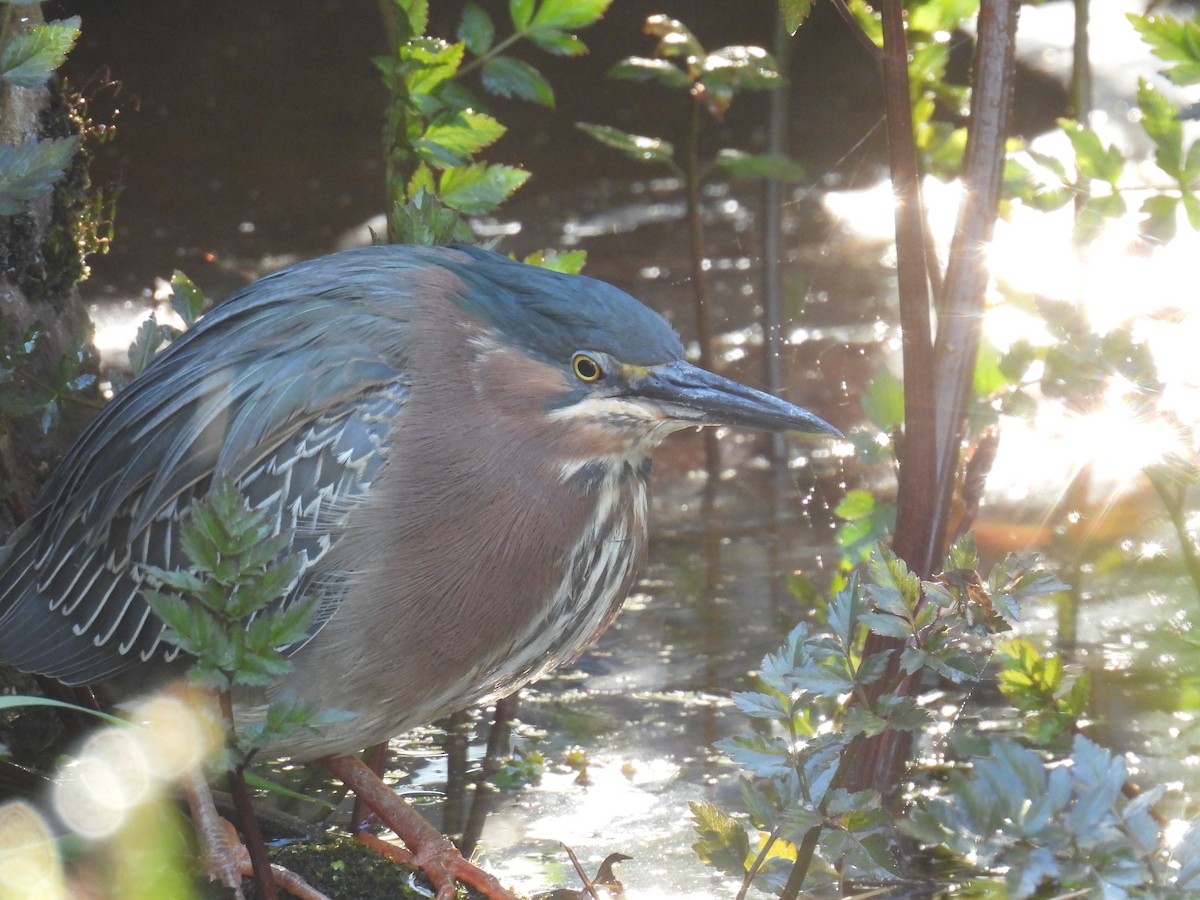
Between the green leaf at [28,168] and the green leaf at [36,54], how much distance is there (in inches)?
4.1

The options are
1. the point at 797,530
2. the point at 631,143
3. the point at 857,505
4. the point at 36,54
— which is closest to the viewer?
the point at 36,54

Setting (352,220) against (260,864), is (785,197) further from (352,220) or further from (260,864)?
(260,864)

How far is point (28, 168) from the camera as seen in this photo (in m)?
2.31

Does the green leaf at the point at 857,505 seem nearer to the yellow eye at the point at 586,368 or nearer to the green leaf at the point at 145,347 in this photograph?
the yellow eye at the point at 586,368

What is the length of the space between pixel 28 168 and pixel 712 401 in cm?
119

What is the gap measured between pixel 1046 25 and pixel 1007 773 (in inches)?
275

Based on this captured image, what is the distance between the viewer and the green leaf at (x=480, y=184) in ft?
9.61

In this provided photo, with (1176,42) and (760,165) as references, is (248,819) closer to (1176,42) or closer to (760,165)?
(1176,42)

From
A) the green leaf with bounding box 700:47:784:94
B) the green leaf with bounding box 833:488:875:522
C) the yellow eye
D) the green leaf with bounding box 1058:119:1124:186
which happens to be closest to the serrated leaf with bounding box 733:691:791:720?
the yellow eye

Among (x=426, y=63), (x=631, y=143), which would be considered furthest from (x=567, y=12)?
(x=631, y=143)

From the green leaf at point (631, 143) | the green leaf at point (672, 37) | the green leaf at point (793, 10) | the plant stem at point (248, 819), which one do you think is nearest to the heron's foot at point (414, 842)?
the plant stem at point (248, 819)

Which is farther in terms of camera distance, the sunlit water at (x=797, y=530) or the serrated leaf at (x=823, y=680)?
the sunlit water at (x=797, y=530)

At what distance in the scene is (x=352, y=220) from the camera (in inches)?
249

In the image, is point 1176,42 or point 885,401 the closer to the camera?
point 1176,42
